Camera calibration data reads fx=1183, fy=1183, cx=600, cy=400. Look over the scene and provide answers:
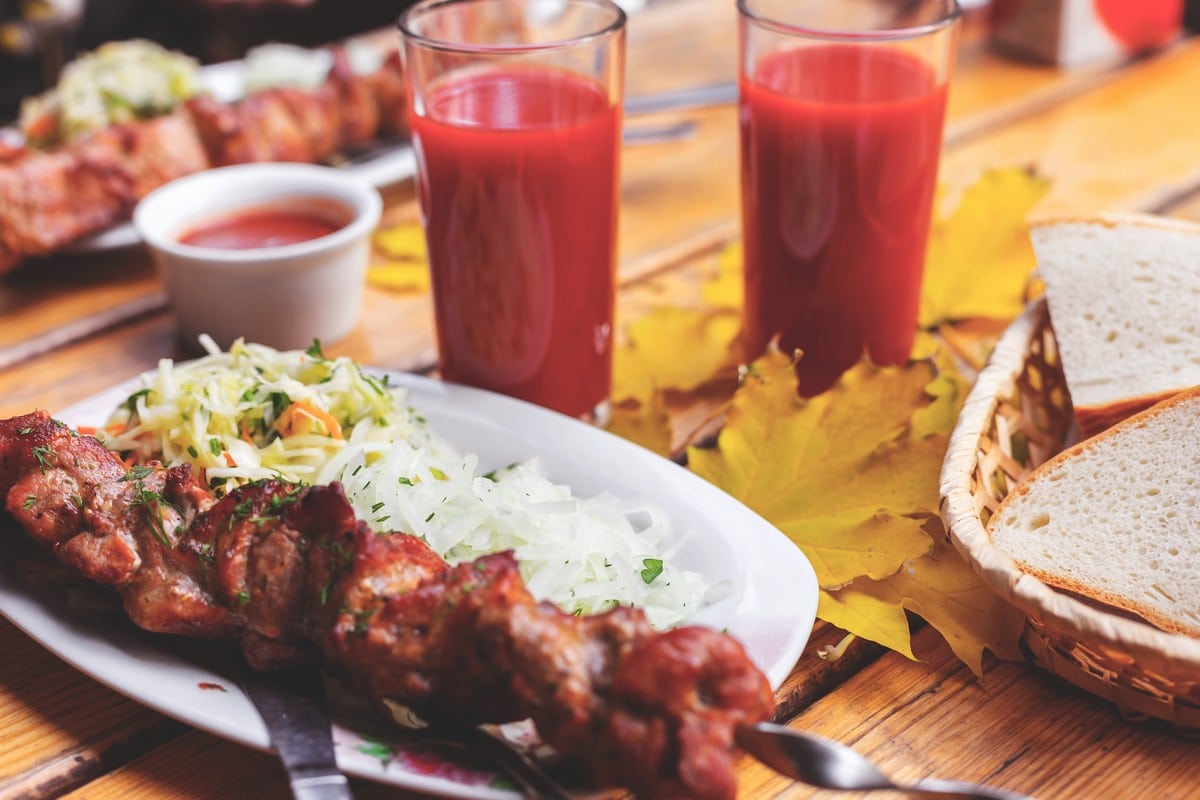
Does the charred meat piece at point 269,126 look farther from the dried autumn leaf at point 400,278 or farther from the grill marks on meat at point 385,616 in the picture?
the grill marks on meat at point 385,616

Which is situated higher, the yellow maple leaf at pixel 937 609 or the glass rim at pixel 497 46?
the glass rim at pixel 497 46

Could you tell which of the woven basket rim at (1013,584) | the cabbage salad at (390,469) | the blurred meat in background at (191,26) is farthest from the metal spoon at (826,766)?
the blurred meat in background at (191,26)

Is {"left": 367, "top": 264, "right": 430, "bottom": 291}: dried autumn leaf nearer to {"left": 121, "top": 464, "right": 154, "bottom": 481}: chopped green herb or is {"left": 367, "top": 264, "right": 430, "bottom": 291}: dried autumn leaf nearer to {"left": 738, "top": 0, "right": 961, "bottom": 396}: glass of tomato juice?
Result: {"left": 738, "top": 0, "right": 961, "bottom": 396}: glass of tomato juice

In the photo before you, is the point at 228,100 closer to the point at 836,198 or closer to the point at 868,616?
the point at 836,198

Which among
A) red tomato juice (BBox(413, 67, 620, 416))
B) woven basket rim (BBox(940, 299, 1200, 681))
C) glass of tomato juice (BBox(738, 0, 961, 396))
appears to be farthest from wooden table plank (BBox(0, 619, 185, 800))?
glass of tomato juice (BBox(738, 0, 961, 396))

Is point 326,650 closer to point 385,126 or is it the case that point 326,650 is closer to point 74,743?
point 74,743

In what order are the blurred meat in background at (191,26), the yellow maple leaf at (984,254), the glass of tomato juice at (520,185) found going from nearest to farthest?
the glass of tomato juice at (520,185)
the yellow maple leaf at (984,254)
the blurred meat in background at (191,26)

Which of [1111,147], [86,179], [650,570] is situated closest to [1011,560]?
[650,570]
